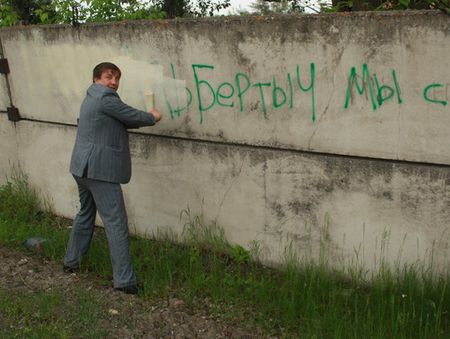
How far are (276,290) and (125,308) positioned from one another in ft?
3.55

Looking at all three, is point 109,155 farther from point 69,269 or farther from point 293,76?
point 293,76

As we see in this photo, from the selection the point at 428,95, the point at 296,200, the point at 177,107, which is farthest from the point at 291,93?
the point at 177,107

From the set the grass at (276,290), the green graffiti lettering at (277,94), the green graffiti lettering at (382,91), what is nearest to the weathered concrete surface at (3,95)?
the grass at (276,290)

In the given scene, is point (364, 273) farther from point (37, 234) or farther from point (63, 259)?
point (37, 234)

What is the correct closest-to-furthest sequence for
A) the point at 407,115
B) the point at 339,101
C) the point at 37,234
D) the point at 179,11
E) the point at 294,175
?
the point at 407,115 < the point at 339,101 < the point at 294,175 < the point at 37,234 < the point at 179,11

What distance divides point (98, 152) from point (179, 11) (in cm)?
1600

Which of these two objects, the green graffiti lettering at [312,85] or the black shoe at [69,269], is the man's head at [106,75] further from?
the black shoe at [69,269]

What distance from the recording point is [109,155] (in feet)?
13.5

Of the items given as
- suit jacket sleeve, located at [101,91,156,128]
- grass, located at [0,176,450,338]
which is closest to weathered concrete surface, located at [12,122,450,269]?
grass, located at [0,176,450,338]

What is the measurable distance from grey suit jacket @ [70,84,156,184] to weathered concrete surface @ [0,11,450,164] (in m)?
0.58

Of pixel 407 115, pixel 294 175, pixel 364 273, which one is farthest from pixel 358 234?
pixel 407 115

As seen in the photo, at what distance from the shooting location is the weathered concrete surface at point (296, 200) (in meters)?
3.64

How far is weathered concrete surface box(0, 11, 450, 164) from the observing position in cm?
347

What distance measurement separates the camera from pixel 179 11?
19.2 metres
